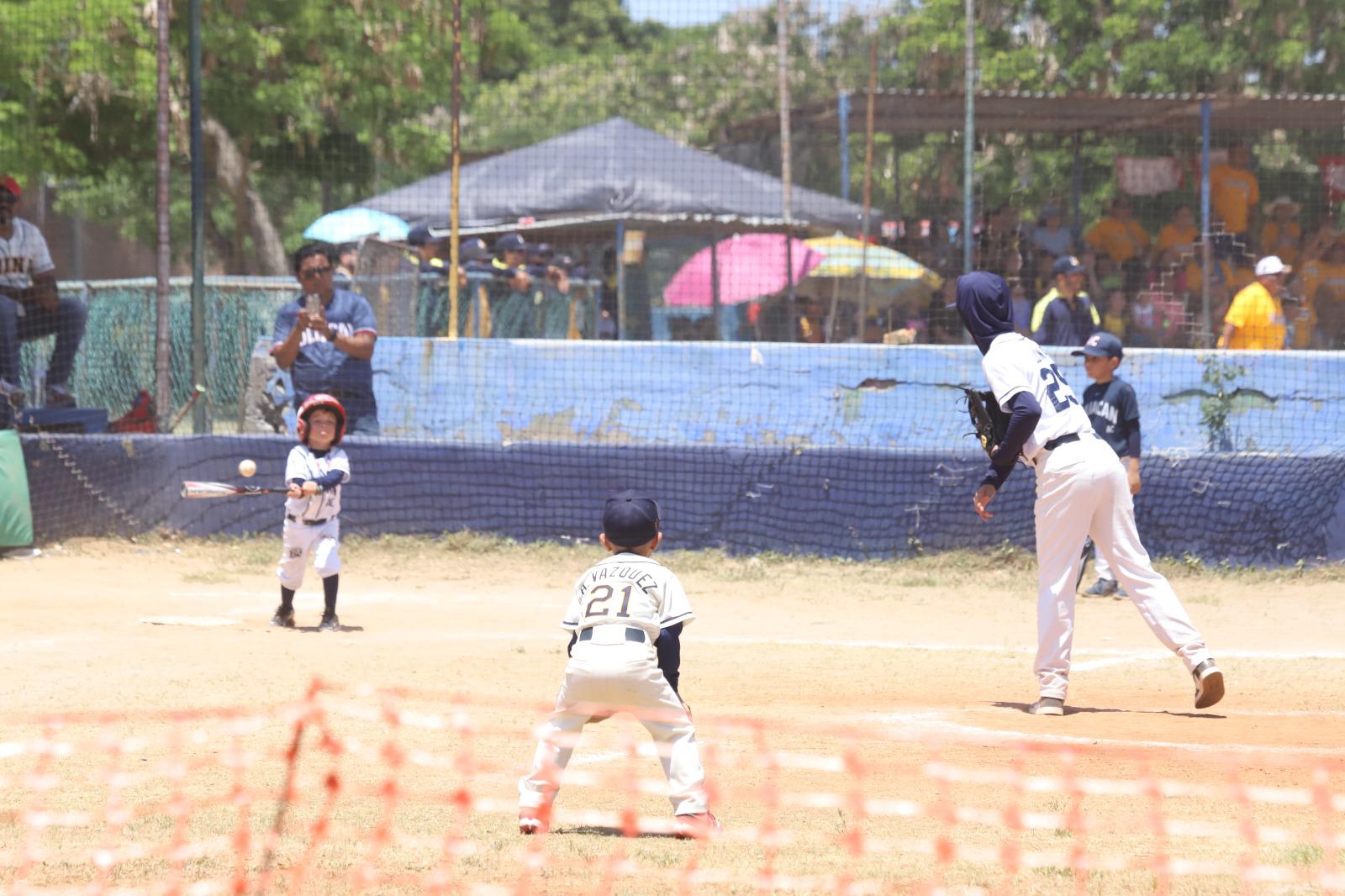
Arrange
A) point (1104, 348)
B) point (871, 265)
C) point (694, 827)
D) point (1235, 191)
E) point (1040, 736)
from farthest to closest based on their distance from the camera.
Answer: point (1235, 191) → point (871, 265) → point (1104, 348) → point (1040, 736) → point (694, 827)

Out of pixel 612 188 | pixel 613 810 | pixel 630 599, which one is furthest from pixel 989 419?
pixel 612 188

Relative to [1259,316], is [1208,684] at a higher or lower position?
lower

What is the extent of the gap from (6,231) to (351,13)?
1078 centimetres

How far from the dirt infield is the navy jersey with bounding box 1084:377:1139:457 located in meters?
1.08

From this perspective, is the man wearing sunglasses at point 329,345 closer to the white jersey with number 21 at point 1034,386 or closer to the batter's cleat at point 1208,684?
the white jersey with number 21 at point 1034,386

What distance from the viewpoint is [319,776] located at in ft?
18.1

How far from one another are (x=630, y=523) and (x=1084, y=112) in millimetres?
10717

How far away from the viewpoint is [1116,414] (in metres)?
10.2

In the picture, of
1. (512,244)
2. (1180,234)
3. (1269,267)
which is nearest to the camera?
(1269,267)

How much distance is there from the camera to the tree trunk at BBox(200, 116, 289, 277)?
23.1 meters

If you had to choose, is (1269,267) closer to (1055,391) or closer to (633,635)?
(1055,391)

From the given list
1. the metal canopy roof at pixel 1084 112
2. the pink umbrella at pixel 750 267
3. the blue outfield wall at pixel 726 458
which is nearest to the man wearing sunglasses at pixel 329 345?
the blue outfield wall at pixel 726 458

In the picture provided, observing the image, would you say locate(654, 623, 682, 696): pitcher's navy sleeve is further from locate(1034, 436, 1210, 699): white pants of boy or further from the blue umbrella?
the blue umbrella

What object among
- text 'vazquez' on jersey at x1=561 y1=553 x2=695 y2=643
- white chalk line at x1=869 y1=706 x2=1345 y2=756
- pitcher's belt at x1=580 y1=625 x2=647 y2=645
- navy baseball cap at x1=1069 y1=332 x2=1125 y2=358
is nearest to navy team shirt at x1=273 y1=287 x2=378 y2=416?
navy baseball cap at x1=1069 y1=332 x2=1125 y2=358
